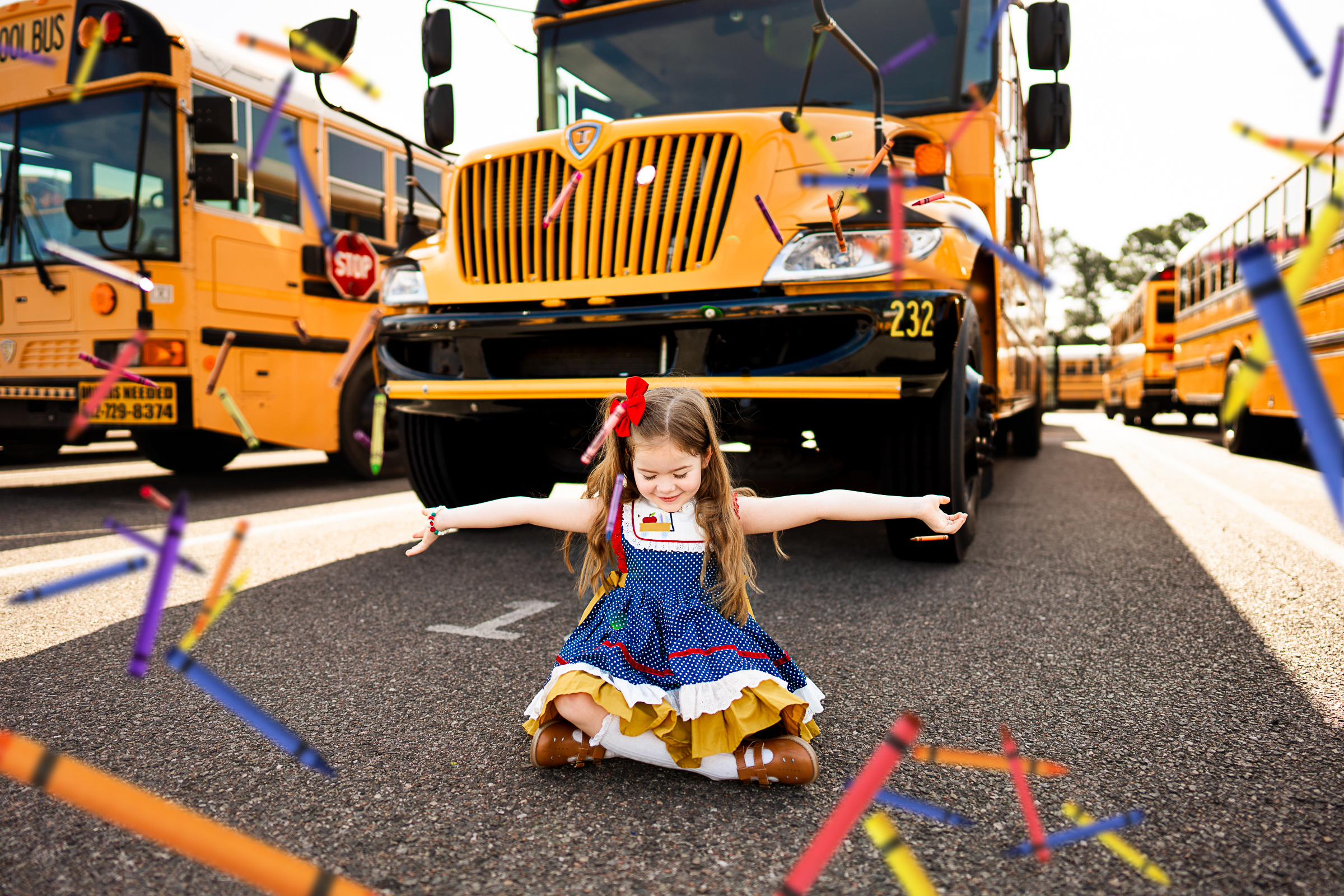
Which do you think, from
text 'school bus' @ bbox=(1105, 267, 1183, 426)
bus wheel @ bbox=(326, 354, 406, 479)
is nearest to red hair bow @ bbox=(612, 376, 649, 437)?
bus wheel @ bbox=(326, 354, 406, 479)

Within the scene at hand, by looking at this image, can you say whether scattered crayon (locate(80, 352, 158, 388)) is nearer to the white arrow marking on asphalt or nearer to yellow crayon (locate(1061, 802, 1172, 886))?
the white arrow marking on asphalt

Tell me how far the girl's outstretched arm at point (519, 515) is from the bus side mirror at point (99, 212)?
2.27 meters

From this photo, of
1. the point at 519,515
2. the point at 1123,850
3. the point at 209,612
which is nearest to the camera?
the point at 209,612

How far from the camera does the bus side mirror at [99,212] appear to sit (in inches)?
128

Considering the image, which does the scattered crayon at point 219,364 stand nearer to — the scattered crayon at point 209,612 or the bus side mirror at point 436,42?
the scattered crayon at point 209,612

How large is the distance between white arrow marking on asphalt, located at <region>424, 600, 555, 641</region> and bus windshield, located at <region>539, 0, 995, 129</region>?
2.39 metres

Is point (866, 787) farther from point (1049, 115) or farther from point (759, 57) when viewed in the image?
point (759, 57)

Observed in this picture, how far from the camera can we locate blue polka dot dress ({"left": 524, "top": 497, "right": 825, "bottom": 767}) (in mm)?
1718

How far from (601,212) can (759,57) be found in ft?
4.43

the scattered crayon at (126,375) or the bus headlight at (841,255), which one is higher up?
the bus headlight at (841,255)

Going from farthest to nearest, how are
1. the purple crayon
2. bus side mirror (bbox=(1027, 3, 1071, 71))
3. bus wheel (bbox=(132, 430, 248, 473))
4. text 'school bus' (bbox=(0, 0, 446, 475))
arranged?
bus wheel (bbox=(132, 430, 248, 473)) < text 'school bus' (bbox=(0, 0, 446, 475)) < bus side mirror (bbox=(1027, 3, 1071, 71)) < the purple crayon

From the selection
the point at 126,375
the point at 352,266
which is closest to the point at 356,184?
the point at 352,266

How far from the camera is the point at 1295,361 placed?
2.45 ft

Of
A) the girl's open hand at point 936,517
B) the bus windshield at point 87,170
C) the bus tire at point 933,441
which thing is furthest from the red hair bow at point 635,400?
the bus windshield at point 87,170
